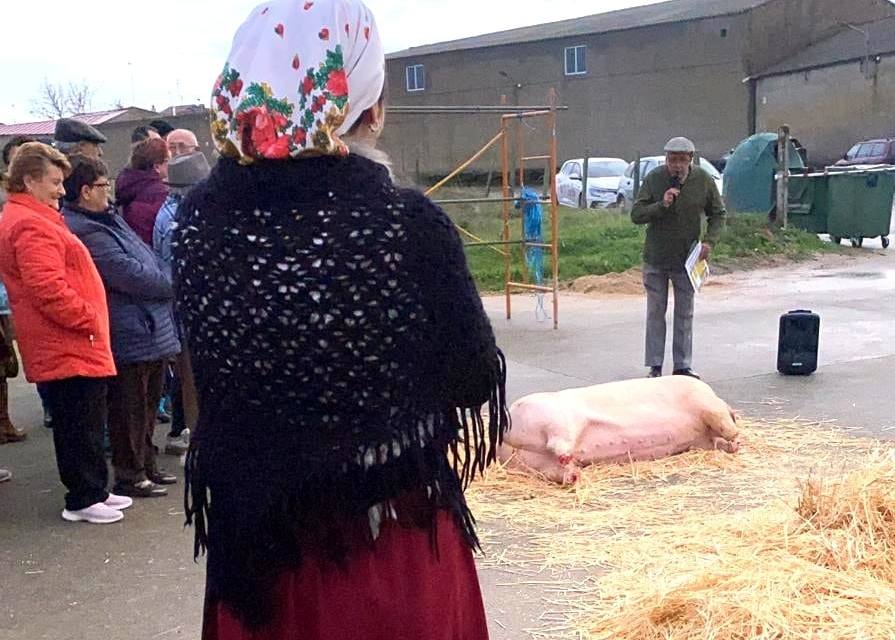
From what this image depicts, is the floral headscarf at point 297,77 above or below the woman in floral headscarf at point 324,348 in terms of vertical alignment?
above

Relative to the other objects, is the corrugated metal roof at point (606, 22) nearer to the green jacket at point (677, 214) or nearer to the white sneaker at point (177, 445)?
the green jacket at point (677, 214)

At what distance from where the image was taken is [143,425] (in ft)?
16.6

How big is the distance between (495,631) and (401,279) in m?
2.30

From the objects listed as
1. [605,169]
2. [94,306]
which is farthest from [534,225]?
[605,169]

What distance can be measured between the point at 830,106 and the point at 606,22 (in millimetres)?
12107

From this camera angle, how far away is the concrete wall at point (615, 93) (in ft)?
132

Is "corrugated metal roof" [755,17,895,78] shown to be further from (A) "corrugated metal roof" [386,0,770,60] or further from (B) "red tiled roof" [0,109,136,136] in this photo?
(B) "red tiled roof" [0,109,136,136]

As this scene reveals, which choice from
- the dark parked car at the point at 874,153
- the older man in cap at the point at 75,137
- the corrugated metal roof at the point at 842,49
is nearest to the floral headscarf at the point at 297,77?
the older man in cap at the point at 75,137

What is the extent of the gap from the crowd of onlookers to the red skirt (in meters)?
2.74

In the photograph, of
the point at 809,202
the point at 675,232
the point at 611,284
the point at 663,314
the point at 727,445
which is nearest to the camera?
the point at 727,445

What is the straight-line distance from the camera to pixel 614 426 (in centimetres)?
545

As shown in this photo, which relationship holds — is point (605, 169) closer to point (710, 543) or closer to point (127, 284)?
point (127, 284)

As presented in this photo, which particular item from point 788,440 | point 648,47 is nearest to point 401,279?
point 788,440

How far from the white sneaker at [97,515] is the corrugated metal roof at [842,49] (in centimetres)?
3762
